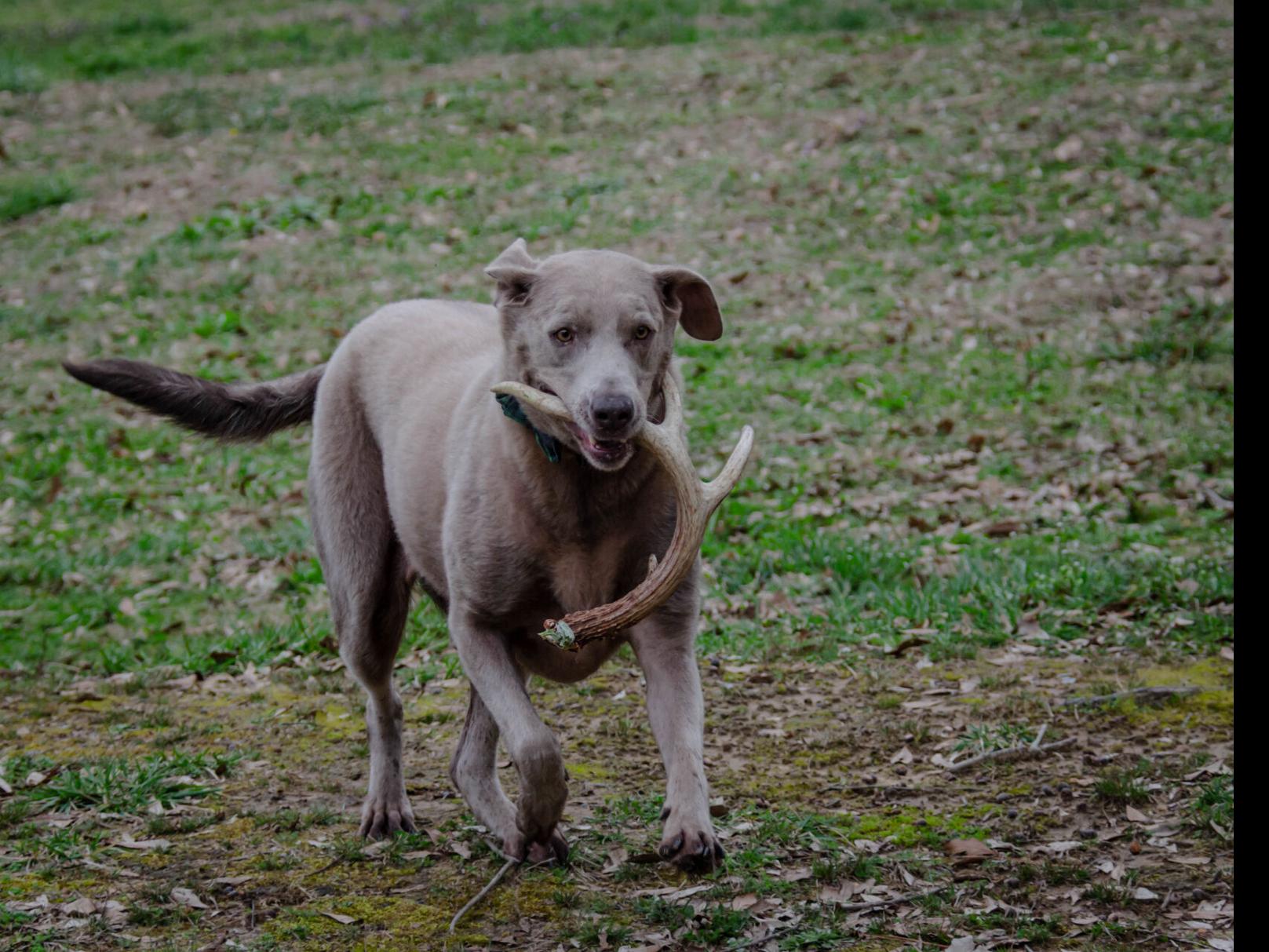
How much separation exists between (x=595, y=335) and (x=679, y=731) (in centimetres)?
120

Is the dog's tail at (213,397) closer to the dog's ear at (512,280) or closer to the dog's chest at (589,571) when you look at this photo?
the dog's ear at (512,280)

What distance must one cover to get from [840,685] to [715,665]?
624mm

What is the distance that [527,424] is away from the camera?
4.20 meters

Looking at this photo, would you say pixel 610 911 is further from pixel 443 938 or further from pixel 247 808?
pixel 247 808

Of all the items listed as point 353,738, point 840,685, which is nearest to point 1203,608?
point 840,685

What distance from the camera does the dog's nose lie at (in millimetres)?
3736

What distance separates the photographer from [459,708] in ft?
19.7

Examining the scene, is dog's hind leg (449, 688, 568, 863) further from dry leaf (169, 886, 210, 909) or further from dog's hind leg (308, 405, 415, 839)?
dry leaf (169, 886, 210, 909)

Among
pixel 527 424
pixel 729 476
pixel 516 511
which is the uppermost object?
pixel 527 424

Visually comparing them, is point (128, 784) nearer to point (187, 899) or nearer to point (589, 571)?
point (187, 899)

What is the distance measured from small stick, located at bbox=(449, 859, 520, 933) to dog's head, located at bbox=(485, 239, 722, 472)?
136cm

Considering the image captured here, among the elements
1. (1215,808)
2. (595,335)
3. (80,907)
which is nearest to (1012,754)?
(1215,808)

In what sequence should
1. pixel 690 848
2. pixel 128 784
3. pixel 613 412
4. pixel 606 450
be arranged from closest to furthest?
1. pixel 690 848
2. pixel 613 412
3. pixel 606 450
4. pixel 128 784

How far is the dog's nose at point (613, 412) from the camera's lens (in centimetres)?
374
